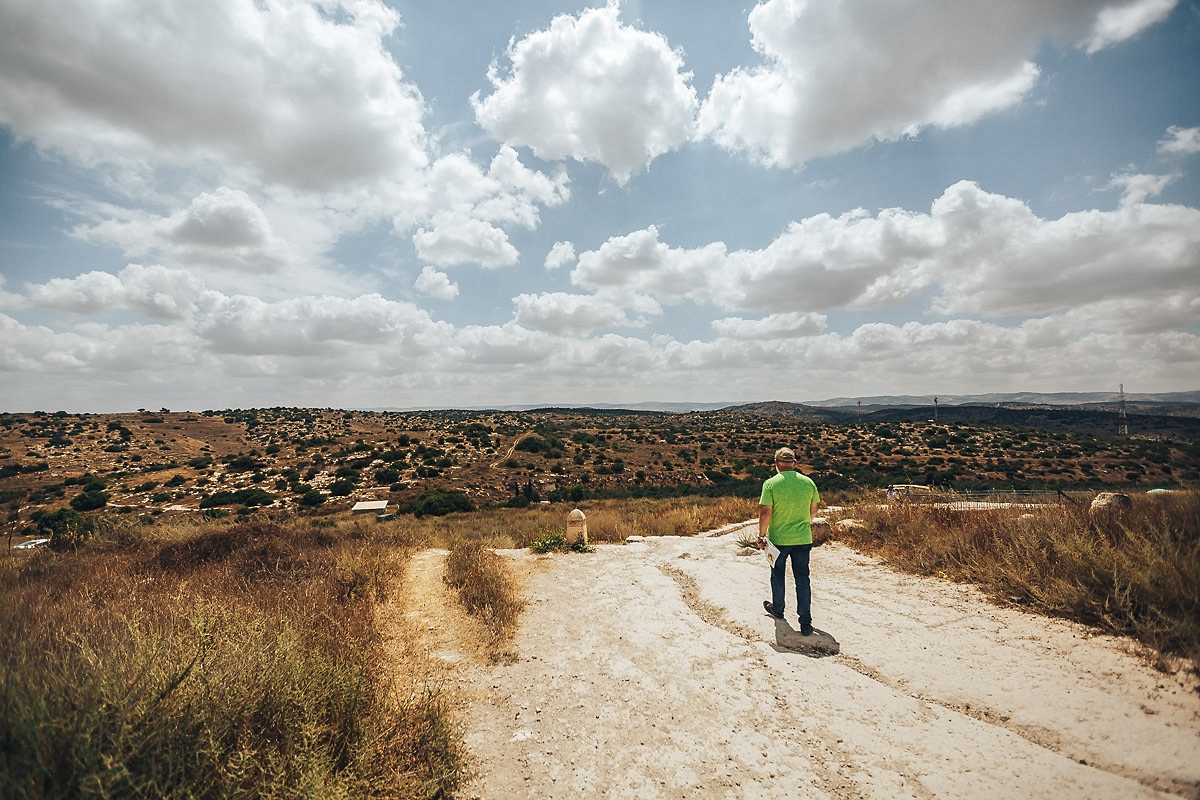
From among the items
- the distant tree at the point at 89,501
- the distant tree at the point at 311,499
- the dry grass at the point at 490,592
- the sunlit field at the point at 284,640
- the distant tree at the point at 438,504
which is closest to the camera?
the sunlit field at the point at 284,640

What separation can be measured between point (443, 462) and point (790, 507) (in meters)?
41.3

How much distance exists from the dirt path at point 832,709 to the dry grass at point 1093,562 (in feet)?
1.24

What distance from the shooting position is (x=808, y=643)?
5594 millimetres

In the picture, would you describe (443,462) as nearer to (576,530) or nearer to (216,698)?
(576,530)

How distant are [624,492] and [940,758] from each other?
3304 centimetres

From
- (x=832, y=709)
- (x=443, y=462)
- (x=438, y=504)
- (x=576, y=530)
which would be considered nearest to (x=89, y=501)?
(x=438, y=504)

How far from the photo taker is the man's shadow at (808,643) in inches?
213

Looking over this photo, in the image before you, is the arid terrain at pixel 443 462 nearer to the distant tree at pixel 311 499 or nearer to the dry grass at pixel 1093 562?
the distant tree at pixel 311 499

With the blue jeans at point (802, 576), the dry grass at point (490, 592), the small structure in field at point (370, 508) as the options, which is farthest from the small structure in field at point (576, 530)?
the small structure in field at point (370, 508)

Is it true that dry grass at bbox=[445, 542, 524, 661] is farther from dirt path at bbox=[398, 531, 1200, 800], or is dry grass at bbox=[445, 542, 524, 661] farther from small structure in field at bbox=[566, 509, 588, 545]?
small structure in field at bbox=[566, 509, 588, 545]

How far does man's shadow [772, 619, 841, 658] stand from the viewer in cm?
541

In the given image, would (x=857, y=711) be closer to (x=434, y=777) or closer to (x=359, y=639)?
(x=434, y=777)

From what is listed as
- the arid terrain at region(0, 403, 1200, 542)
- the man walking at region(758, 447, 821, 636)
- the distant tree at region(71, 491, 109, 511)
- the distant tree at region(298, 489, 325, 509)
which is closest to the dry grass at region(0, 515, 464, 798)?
the man walking at region(758, 447, 821, 636)

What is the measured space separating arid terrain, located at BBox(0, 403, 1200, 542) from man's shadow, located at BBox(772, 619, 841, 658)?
1887 cm
